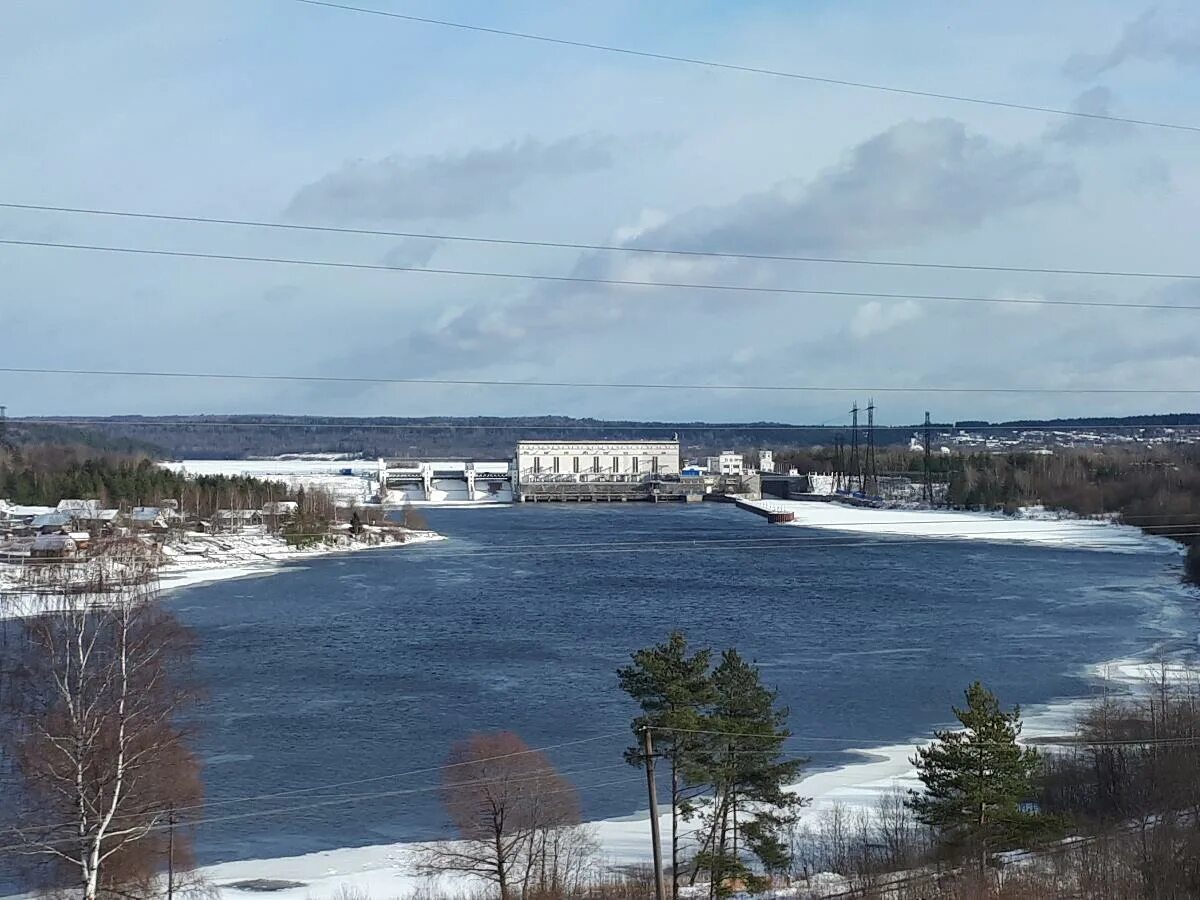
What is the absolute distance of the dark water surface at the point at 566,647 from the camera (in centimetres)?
584

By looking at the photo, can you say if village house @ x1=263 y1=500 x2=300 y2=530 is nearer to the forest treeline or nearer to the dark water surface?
the forest treeline

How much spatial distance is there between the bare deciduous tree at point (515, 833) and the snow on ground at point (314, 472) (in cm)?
2026

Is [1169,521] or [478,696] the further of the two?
[1169,521]

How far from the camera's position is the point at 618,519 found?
A: 25.1 m

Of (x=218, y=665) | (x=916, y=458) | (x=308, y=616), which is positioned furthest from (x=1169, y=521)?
(x=916, y=458)

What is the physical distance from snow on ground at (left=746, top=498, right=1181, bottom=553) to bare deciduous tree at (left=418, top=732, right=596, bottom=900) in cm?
1189

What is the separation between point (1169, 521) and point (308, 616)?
13201 millimetres

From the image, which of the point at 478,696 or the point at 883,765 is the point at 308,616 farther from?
the point at 883,765

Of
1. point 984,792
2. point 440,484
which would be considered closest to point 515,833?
point 984,792

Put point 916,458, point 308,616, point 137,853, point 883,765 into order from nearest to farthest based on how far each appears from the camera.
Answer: point 137,853 < point 883,765 < point 308,616 < point 916,458

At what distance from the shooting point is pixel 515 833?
15.4 feet

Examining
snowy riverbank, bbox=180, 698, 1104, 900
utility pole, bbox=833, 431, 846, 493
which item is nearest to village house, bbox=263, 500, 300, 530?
snowy riverbank, bbox=180, 698, 1104, 900

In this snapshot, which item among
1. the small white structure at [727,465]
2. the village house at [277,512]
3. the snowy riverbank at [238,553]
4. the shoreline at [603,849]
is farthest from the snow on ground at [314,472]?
the shoreline at [603,849]

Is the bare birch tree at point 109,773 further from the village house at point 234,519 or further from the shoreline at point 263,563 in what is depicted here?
the village house at point 234,519
